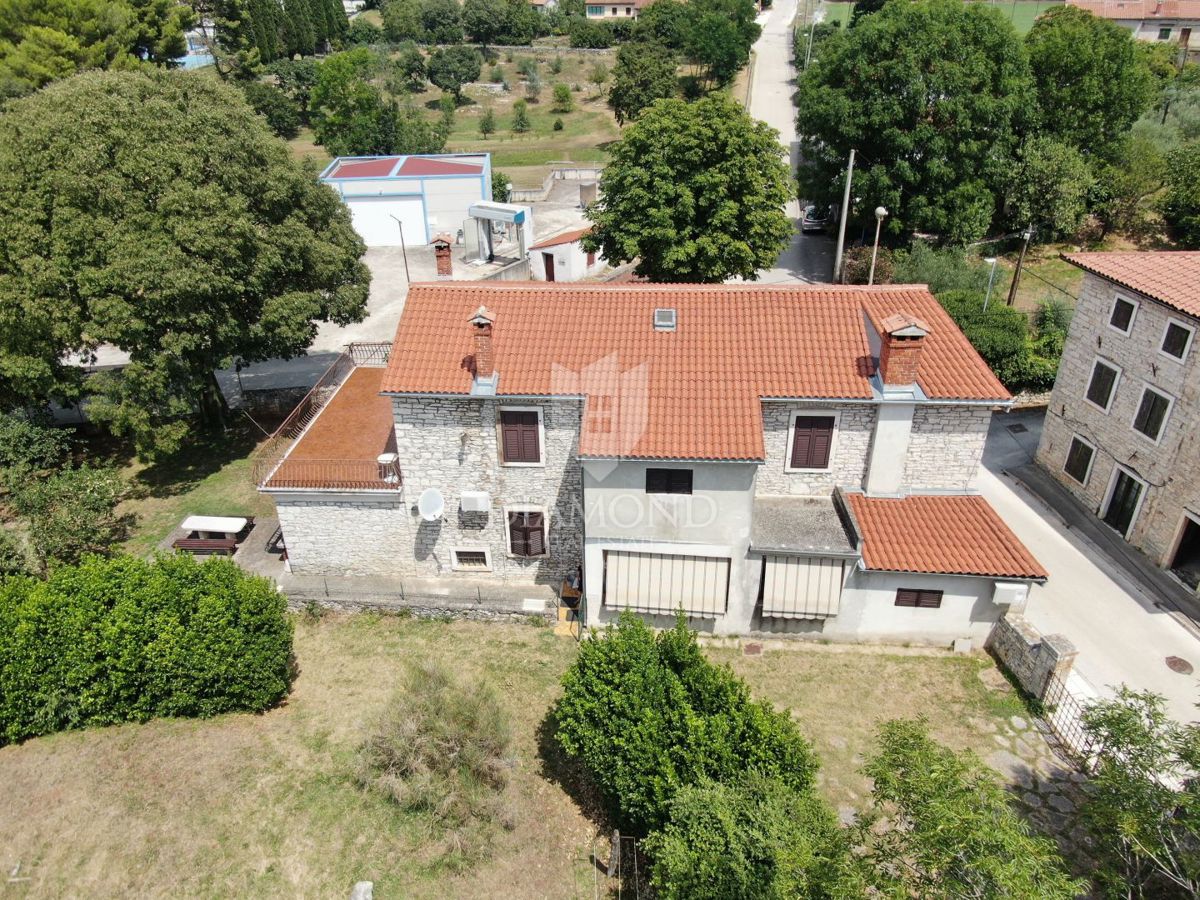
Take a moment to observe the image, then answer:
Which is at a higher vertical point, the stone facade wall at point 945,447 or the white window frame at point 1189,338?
the white window frame at point 1189,338

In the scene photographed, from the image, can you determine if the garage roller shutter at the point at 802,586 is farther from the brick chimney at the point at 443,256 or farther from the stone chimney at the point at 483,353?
the brick chimney at the point at 443,256

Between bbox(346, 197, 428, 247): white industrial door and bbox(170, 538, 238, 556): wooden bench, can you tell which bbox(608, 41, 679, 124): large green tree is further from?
bbox(170, 538, 238, 556): wooden bench

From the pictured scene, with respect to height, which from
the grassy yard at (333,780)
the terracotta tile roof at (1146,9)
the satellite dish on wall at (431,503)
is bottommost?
the grassy yard at (333,780)

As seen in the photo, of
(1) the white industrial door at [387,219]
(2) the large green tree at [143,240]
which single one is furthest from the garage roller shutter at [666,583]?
(1) the white industrial door at [387,219]

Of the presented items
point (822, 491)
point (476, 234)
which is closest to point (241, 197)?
point (822, 491)

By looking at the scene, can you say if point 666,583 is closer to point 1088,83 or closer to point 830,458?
point 830,458

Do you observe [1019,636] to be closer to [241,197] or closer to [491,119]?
[241,197]

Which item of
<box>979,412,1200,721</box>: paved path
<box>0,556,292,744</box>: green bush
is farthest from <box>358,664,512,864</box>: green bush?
<box>979,412,1200,721</box>: paved path
